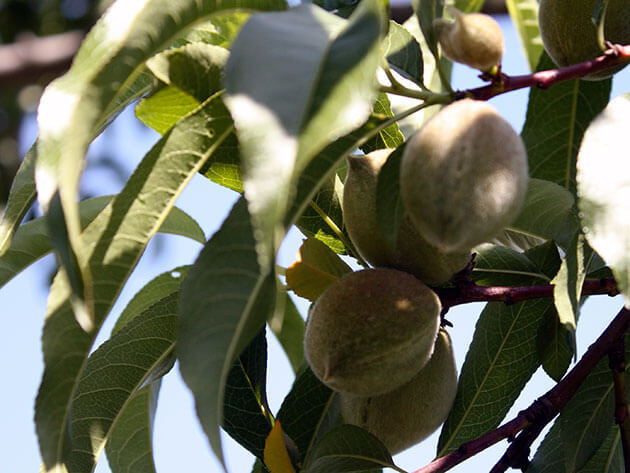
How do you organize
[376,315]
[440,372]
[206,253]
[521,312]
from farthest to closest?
[521,312] < [440,372] < [376,315] < [206,253]

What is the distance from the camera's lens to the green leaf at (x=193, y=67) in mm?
876

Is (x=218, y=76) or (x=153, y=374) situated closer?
(x=218, y=76)

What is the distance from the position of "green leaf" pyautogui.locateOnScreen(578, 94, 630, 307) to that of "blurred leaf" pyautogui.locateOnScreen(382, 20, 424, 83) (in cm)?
27

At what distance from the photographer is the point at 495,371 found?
1193 mm

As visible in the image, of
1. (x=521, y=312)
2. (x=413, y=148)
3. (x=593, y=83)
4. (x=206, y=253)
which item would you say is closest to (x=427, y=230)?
(x=413, y=148)

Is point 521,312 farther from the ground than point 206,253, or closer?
closer

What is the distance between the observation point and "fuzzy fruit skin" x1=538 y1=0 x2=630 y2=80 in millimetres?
1005

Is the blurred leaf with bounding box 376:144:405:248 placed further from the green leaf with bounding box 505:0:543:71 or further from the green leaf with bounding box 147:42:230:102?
the green leaf with bounding box 505:0:543:71

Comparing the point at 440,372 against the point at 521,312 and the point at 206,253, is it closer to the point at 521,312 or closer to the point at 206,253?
the point at 521,312

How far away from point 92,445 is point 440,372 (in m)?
0.43

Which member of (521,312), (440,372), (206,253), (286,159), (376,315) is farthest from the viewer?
(521,312)

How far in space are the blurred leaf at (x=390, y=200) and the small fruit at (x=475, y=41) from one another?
0.38 feet

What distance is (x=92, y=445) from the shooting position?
969 millimetres

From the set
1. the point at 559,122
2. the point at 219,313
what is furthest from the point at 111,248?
the point at 559,122
